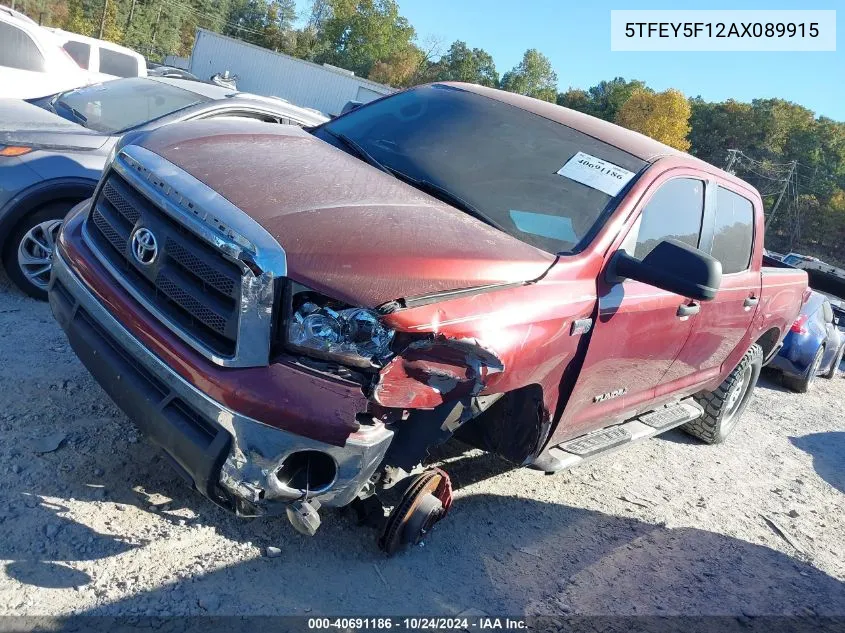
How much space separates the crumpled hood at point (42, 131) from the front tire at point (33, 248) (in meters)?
0.44

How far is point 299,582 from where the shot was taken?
9.37 ft

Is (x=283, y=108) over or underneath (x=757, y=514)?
over

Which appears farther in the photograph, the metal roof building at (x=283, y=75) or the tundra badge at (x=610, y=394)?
the metal roof building at (x=283, y=75)

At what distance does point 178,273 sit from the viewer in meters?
2.70

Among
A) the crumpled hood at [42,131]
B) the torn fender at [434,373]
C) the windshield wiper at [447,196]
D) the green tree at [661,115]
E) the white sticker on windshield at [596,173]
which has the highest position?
the green tree at [661,115]

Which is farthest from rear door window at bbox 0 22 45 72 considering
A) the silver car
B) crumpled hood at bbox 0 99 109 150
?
crumpled hood at bbox 0 99 109 150

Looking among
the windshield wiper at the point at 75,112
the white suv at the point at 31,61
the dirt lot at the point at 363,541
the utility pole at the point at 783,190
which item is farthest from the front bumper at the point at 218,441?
the utility pole at the point at 783,190

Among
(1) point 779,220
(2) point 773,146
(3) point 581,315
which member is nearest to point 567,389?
(3) point 581,315

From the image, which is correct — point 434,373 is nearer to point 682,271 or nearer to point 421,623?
point 421,623

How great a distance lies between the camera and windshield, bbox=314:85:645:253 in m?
3.34

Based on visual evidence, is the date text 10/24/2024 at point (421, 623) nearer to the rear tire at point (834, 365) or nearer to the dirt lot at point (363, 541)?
the dirt lot at point (363, 541)

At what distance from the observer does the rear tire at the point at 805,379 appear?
31.1 feet

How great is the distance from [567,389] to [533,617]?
0.98m

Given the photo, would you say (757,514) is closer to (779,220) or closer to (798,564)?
(798,564)
